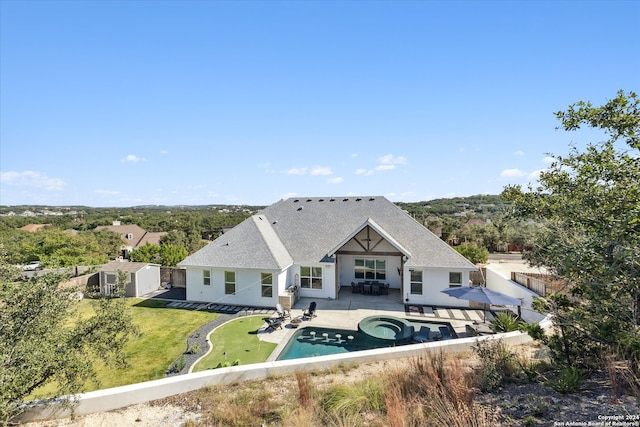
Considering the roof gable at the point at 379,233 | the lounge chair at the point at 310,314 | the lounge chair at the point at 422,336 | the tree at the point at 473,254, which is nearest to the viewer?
the lounge chair at the point at 422,336

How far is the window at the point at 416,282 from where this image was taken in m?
19.9

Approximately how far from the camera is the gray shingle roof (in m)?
19.9

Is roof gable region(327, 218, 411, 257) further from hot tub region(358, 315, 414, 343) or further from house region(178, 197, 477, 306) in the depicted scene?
hot tub region(358, 315, 414, 343)

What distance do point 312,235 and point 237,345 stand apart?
38.2 feet

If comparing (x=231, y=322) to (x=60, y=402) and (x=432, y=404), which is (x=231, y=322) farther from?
(x=432, y=404)

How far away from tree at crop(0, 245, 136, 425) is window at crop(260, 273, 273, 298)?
38.0 ft

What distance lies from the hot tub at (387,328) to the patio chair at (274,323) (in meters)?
4.58

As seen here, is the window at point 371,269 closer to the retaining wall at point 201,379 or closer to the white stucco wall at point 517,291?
the white stucco wall at point 517,291

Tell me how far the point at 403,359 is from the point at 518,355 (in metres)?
3.60

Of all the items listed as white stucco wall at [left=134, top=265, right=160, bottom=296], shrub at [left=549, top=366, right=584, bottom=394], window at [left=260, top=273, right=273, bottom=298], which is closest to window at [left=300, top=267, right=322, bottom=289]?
window at [left=260, top=273, right=273, bottom=298]

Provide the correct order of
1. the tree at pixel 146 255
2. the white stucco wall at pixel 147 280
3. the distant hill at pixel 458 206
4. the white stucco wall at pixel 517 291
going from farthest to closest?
the distant hill at pixel 458 206, the tree at pixel 146 255, the white stucco wall at pixel 147 280, the white stucco wall at pixel 517 291

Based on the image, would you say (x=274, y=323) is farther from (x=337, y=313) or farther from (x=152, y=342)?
(x=152, y=342)

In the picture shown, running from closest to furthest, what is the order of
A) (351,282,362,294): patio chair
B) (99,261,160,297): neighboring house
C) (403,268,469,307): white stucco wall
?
1. (403,268,469,307): white stucco wall
2. (351,282,362,294): patio chair
3. (99,261,160,297): neighboring house

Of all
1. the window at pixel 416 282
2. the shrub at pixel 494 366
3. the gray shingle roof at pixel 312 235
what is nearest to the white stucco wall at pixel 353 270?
the gray shingle roof at pixel 312 235
